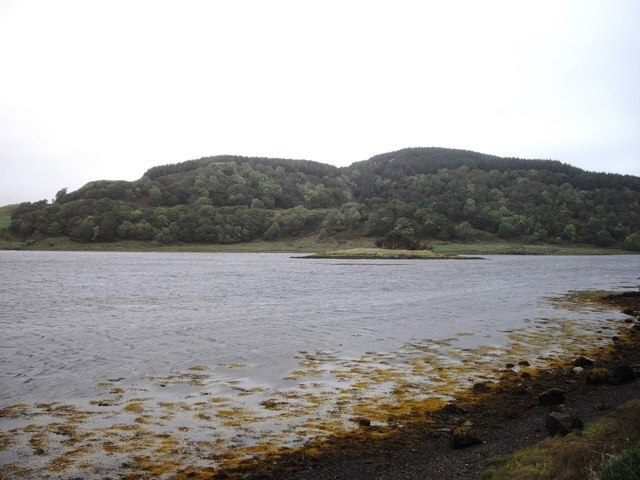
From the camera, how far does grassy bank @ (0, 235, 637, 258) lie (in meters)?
176

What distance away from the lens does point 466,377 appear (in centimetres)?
1766

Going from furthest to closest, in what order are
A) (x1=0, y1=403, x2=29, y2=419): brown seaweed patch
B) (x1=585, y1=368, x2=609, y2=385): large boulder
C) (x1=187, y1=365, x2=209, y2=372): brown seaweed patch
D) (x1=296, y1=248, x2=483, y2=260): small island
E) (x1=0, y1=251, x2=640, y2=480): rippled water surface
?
(x1=296, y1=248, x2=483, y2=260): small island
(x1=187, y1=365, x2=209, y2=372): brown seaweed patch
(x1=585, y1=368, x2=609, y2=385): large boulder
(x1=0, y1=403, x2=29, y2=419): brown seaweed patch
(x1=0, y1=251, x2=640, y2=480): rippled water surface

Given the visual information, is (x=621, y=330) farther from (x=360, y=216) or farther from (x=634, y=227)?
(x=634, y=227)

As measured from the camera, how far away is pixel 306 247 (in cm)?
18788

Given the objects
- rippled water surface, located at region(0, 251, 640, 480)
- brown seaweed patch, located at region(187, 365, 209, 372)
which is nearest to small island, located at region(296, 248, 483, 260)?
rippled water surface, located at region(0, 251, 640, 480)

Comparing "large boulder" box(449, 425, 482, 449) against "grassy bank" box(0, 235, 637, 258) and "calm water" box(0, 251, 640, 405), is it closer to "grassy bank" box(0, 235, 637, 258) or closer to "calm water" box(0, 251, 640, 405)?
"calm water" box(0, 251, 640, 405)

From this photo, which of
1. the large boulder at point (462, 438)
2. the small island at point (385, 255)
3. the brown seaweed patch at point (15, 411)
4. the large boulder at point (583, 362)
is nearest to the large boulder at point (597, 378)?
the large boulder at point (583, 362)

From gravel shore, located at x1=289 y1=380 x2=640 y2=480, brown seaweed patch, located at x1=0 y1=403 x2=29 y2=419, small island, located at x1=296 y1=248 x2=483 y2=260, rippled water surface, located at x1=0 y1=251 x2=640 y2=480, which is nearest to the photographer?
gravel shore, located at x1=289 y1=380 x2=640 y2=480

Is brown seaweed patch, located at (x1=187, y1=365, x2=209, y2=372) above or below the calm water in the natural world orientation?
above

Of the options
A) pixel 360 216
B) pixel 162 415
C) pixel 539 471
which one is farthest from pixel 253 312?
pixel 360 216

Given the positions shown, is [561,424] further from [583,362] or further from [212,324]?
[212,324]

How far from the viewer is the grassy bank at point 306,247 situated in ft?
577

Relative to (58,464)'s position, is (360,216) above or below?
above

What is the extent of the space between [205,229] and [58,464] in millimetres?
185975
